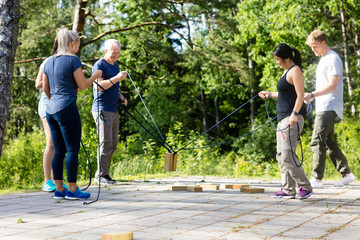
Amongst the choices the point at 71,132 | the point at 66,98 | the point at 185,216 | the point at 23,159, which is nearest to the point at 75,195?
the point at 71,132

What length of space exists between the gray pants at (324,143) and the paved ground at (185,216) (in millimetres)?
542

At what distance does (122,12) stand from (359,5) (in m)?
12.4

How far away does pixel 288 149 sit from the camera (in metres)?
4.92

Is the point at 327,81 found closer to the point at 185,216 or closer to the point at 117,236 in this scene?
the point at 185,216

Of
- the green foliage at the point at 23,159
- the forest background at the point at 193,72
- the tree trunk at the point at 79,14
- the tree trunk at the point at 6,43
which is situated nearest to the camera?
the tree trunk at the point at 6,43

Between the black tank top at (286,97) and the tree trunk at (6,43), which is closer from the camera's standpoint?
the black tank top at (286,97)

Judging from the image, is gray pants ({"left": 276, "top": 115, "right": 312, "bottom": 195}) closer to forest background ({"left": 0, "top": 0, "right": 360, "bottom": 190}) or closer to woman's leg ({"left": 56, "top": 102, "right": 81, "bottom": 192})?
woman's leg ({"left": 56, "top": 102, "right": 81, "bottom": 192})

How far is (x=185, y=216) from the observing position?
4012 mm

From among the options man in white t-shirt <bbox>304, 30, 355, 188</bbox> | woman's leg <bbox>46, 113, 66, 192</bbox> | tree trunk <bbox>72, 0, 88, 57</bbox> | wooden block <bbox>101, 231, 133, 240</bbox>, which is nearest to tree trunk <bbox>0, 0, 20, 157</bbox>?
woman's leg <bbox>46, 113, 66, 192</bbox>

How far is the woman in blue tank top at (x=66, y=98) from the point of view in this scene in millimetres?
4753

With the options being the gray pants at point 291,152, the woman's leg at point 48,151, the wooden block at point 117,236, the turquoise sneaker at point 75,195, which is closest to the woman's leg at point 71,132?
the turquoise sneaker at point 75,195

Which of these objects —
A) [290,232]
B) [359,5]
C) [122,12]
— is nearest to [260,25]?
[359,5]

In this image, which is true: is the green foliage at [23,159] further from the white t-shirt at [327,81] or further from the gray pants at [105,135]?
the white t-shirt at [327,81]

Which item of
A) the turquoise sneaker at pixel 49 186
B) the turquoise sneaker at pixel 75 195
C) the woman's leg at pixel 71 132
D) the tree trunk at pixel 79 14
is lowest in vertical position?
the turquoise sneaker at pixel 75 195
